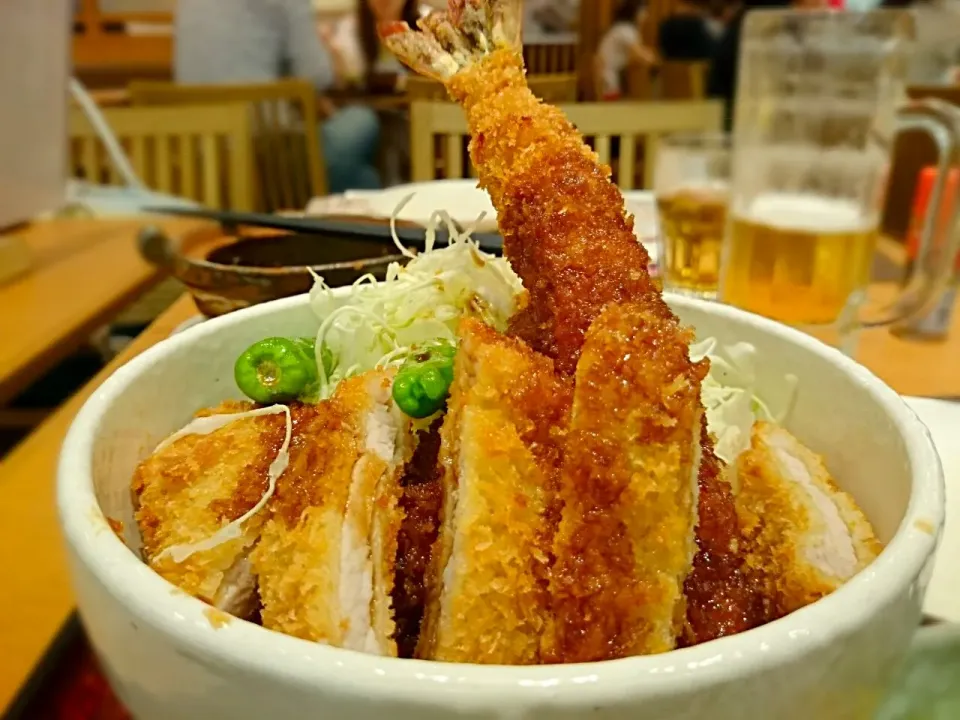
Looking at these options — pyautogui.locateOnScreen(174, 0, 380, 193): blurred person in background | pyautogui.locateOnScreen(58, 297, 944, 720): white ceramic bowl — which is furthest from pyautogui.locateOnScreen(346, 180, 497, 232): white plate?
pyautogui.locateOnScreen(174, 0, 380, 193): blurred person in background

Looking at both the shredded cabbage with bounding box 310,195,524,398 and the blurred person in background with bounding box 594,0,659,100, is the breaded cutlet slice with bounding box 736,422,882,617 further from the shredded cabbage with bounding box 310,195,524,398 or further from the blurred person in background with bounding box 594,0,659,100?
the blurred person in background with bounding box 594,0,659,100

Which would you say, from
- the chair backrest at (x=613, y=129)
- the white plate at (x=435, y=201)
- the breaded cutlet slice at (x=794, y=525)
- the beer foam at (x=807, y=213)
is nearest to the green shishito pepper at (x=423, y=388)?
the breaded cutlet slice at (x=794, y=525)

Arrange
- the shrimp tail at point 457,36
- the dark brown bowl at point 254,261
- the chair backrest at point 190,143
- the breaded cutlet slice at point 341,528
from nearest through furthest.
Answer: the breaded cutlet slice at point 341,528, the shrimp tail at point 457,36, the dark brown bowl at point 254,261, the chair backrest at point 190,143

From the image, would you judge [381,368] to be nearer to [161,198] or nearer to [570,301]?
[570,301]

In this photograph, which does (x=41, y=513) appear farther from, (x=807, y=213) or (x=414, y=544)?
(x=807, y=213)

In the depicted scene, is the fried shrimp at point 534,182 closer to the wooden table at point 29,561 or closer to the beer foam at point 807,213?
the wooden table at point 29,561

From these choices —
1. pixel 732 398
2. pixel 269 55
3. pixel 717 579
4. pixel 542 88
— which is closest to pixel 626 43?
pixel 269 55
